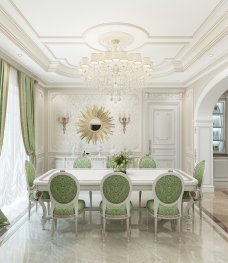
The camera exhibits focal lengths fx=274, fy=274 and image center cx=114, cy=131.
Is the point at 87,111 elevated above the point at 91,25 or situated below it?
below

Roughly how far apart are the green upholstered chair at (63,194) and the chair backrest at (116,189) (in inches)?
15.0

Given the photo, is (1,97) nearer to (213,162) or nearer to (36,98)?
(36,98)

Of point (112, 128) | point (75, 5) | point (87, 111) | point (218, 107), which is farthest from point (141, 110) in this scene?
point (75, 5)

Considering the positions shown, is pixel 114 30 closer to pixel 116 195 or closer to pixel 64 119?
pixel 116 195

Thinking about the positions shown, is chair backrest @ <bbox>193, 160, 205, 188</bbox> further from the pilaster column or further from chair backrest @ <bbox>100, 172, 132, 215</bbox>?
the pilaster column

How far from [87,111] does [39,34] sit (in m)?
3.59

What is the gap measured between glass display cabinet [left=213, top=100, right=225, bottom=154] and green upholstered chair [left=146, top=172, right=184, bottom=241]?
4375 millimetres

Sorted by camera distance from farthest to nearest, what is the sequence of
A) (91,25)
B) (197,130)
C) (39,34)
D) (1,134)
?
(197,130)
(1,134)
(39,34)
(91,25)

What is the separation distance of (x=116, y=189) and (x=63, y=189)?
2.33 feet

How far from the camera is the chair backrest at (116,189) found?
11.8 feet

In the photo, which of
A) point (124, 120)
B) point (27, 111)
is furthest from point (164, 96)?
point (27, 111)

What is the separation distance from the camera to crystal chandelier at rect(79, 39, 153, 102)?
407cm

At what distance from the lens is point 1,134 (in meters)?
4.50

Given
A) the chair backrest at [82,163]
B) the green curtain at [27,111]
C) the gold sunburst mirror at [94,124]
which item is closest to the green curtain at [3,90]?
the green curtain at [27,111]
